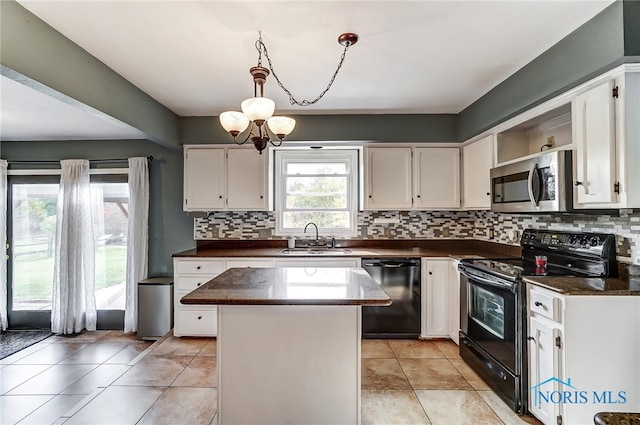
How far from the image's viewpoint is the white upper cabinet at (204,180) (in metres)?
3.71

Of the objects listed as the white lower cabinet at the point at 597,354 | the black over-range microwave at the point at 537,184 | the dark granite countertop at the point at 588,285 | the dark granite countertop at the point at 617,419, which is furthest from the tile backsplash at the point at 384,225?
the dark granite countertop at the point at 617,419

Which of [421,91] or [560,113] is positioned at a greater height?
[421,91]

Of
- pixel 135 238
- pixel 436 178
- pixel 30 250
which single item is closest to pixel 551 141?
pixel 436 178

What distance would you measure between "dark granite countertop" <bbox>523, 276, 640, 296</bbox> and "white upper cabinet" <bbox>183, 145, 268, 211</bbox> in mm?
2717

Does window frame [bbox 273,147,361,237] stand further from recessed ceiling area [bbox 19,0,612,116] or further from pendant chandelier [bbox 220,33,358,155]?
pendant chandelier [bbox 220,33,358,155]

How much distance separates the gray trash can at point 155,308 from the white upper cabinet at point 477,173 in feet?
11.3

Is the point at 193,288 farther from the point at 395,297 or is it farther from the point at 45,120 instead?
the point at 45,120

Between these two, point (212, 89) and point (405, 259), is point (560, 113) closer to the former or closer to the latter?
point (405, 259)

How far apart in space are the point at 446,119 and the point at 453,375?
8.62ft

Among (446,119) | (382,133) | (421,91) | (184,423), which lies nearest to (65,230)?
(184,423)

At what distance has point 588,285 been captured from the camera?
6.01ft

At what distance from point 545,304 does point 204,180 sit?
11.0ft

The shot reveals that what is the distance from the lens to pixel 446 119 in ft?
12.0

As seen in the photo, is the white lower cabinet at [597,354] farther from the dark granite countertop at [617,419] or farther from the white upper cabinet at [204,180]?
the white upper cabinet at [204,180]
